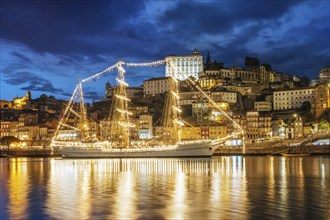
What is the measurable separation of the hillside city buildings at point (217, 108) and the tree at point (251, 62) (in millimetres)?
1873

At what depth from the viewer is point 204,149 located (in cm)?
6625

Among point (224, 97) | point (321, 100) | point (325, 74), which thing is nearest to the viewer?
point (321, 100)

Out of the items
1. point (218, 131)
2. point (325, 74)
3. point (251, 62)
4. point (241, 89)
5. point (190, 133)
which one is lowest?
point (190, 133)

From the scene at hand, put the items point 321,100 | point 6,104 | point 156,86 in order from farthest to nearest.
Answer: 1. point 6,104
2. point 156,86
3. point 321,100

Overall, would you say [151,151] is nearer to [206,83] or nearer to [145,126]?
[145,126]

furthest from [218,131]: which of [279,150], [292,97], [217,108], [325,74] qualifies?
[325,74]

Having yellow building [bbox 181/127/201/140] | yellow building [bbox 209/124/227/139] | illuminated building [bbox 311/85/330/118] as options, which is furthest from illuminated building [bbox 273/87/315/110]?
yellow building [bbox 181/127/201/140]

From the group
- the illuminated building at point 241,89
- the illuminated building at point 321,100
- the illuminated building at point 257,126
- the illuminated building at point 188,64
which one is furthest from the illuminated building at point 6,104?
the illuminated building at point 321,100

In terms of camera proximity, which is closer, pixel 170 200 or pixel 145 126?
pixel 170 200

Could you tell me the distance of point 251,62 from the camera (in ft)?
450

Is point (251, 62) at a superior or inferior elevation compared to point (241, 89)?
superior

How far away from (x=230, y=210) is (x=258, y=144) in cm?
6824

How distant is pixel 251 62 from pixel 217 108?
45.0 meters

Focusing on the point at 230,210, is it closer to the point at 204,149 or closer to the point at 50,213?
the point at 50,213
